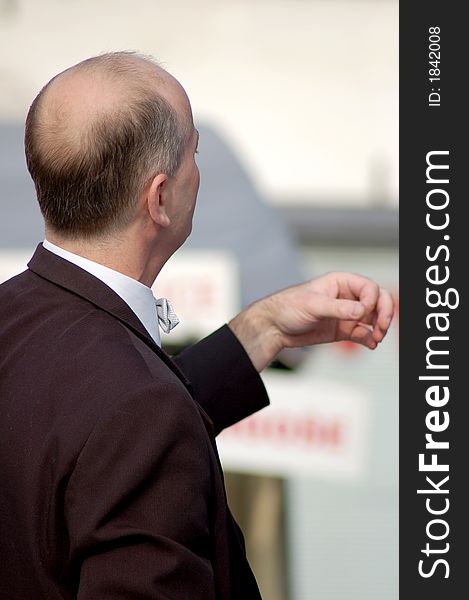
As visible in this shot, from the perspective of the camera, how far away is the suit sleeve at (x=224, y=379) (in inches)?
85.1

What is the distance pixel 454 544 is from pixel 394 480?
3960 mm

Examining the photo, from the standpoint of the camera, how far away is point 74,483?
4.71ft

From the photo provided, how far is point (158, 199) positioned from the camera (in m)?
1.62

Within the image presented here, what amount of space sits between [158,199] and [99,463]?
0.40 m

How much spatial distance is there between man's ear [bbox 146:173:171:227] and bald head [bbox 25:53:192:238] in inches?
0.5

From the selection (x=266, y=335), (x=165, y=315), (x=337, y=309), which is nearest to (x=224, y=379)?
(x=266, y=335)

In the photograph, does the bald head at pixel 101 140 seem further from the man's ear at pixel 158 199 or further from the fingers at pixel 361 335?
the fingers at pixel 361 335

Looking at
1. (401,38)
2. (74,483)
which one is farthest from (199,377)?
(401,38)

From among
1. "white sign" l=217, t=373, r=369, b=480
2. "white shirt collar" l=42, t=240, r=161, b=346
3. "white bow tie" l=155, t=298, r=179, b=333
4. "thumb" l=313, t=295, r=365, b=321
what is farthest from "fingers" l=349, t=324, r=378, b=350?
"white sign" l=217, t=373, r=369, b=480

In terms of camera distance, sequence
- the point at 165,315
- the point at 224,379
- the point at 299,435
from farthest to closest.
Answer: the point at 299,435, the point at 224,379, the point at 165,315

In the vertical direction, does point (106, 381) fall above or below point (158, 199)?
below

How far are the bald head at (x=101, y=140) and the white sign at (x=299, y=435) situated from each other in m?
4.18

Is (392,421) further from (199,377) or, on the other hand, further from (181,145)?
(181,145)

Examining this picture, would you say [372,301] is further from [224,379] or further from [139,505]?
[139,505]
